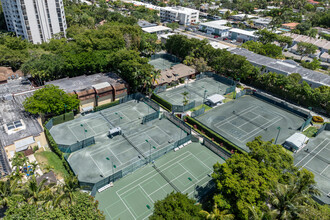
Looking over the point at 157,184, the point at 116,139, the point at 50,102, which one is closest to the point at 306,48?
the point at 116,139

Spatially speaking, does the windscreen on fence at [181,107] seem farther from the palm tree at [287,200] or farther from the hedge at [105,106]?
the palm tree at [287,200]

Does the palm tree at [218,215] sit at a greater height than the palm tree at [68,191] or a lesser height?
greater

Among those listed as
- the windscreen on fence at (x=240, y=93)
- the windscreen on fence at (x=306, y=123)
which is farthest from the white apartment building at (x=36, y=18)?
the windscreen on fence at (x=306, y=123)

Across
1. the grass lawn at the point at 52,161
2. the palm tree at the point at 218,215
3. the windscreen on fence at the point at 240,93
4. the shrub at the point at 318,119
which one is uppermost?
the palm tree at the point at 218,215

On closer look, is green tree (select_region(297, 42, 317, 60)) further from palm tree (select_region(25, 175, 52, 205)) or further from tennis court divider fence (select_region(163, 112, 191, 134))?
palm tree (select_region(25, 175, 52, 205))

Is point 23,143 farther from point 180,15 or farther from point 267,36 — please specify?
point 180,15

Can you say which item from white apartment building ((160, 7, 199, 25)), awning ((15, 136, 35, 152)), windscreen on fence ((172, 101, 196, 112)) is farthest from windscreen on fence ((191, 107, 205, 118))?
white apartment building ((160, 7, 199, 25))
